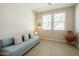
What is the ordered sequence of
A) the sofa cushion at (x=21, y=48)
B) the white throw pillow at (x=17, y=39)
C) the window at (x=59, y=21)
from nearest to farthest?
the sofa cushion at (x=21, y=48), the white throw pillow at (x=17, y=39), the window at (x=59, y=21)

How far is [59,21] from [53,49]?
0.64m

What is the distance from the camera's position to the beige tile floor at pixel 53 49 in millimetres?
1752

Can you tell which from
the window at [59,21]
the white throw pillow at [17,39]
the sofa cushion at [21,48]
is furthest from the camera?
the window at [59,21]

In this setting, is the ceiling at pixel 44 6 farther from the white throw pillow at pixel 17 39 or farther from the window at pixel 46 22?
the white throw pillow at pixel 17 39

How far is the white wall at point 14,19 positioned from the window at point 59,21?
55 cm

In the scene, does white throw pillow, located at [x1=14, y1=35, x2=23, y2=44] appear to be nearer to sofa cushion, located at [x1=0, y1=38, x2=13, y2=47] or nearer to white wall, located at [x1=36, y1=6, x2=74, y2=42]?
sofa cushion, located at [x1=0, y1=38, x2=13, y2=47]

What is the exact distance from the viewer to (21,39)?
1.84m

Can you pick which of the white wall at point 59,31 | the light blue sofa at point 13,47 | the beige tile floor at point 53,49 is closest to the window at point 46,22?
the white wall at point 59,31

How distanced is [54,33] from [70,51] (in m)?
0.51

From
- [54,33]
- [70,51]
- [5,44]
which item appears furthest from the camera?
[54,33]

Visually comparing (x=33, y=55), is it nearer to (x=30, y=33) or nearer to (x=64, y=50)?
(x=30, y=33)

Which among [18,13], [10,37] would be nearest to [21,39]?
[10,37]

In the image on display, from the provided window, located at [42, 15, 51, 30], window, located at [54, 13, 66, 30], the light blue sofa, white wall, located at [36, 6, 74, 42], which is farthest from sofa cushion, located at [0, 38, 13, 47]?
window, located at [54, 13, 66, 30]

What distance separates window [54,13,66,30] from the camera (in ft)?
6.04
